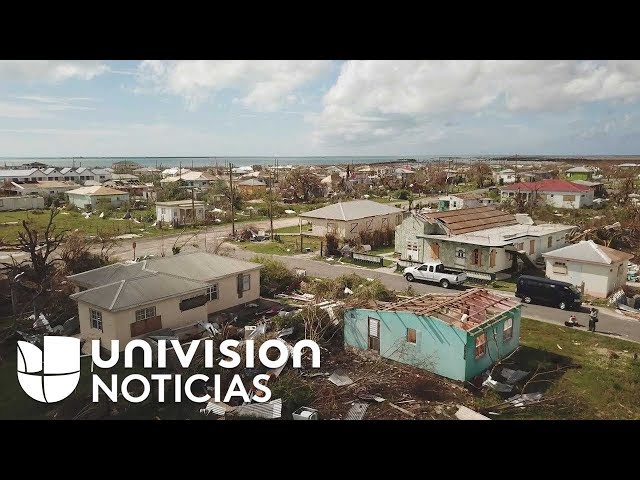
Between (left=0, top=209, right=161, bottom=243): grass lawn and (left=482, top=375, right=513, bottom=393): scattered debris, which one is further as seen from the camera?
Answer: (left=0, top=209, right=161, bottom=243): grass lawn

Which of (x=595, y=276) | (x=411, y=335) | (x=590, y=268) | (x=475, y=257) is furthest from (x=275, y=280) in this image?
(x=595, y=276)

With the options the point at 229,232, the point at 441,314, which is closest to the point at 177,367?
the point at 441,314

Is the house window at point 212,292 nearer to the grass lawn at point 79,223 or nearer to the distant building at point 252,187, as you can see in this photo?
the grass lawn at point 79,223

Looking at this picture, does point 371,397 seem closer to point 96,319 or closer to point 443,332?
point 443,332

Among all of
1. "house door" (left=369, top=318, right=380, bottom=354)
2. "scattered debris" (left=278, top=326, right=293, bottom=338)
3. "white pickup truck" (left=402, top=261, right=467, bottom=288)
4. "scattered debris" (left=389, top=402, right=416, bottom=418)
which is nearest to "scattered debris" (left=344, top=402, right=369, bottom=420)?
"scattered debris" (left=389, top=402, right=416, bottom=418)

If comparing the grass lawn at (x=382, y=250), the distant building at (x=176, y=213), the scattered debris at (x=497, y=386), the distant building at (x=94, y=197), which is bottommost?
the scattered debris at (x=497, y=386)

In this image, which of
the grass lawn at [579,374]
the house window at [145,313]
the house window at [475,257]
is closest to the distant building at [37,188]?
the house window at [145,313]

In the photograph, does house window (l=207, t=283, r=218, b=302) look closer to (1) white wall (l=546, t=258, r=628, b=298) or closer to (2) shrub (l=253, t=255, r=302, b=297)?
(2) shrub (l=253, t=255, r=302, b=297)
